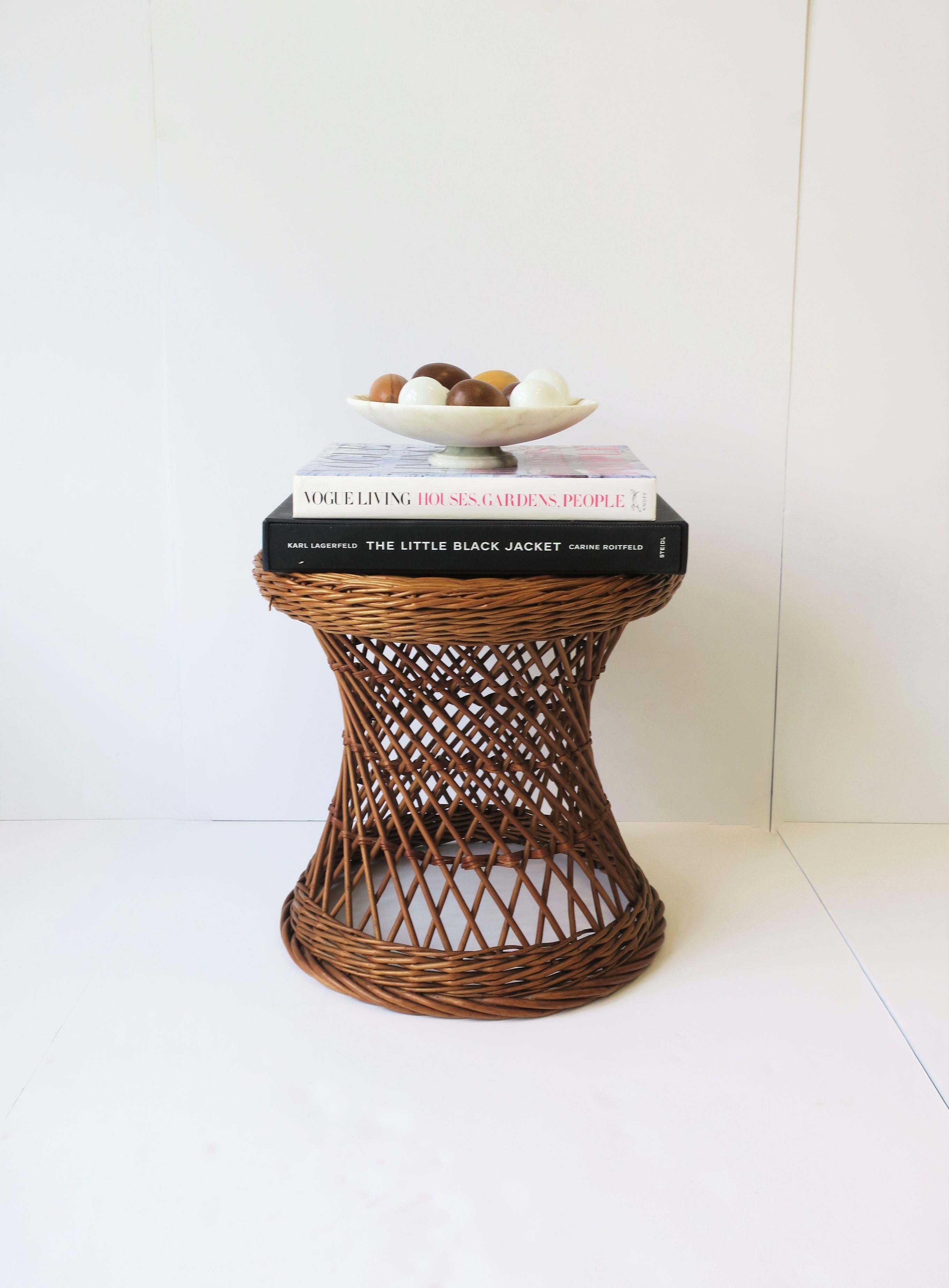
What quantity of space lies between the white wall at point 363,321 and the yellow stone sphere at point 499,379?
31 cm

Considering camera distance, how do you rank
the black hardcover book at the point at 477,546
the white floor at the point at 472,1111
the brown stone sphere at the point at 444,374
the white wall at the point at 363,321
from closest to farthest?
1. the white floor at the point at 472,1111
2. the black hardcover book at the point at 477,546
3. the brown stone sphere at the point at 444,374
4. the white wall at the point at 363,321

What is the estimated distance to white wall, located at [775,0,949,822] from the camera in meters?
1.36

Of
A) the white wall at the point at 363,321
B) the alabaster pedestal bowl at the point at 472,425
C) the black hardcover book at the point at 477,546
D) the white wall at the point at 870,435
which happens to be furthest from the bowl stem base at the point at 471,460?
the white wall at the point at 870,435

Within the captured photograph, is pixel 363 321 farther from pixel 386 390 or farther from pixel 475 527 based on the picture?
pixel 475 527

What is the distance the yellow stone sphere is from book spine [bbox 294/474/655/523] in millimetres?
160

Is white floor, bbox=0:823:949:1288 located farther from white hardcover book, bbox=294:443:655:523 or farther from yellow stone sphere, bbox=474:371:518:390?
yellow stone sphere, bbox=474:371:518:390

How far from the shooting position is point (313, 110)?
137cm

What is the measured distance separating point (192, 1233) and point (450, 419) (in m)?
0.72

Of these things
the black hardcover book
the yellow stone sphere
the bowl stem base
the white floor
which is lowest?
the white floor

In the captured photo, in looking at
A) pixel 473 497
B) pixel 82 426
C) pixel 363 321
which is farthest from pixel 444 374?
pixel 82 426

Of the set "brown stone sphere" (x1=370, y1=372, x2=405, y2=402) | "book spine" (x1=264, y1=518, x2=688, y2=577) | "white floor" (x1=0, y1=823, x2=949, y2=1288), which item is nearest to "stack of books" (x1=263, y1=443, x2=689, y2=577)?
"book spine" (x1=264, y1=518, x2=688, y2=577)

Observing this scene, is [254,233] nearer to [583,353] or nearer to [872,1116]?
[583,353]

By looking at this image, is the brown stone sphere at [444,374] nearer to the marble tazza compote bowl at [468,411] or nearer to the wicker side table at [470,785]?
the marble tazza compote bowl at [468,411]

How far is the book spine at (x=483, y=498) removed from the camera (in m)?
1.00
